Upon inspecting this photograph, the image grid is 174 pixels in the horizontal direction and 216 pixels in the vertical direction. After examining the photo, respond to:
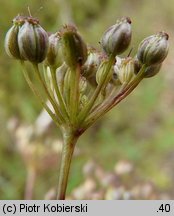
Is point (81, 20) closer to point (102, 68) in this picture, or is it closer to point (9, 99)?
point (9, 99)

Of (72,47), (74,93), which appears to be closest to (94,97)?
(74,93)

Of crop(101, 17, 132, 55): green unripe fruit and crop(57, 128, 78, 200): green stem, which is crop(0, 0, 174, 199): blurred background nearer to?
crop(57, 128, 78, 200): green stem

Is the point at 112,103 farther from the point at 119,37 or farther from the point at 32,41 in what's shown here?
the point at 32,41

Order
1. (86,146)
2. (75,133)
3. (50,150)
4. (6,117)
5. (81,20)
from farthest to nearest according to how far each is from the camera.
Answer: (81,20)
(86,146)
(6,117)
(50,150)
(75,133)

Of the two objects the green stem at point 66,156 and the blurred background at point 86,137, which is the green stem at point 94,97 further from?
the blurred background at point 86,137

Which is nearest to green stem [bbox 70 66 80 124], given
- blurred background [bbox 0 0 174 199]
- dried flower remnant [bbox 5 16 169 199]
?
dried flower remnant [bbox 5 16 169 199]

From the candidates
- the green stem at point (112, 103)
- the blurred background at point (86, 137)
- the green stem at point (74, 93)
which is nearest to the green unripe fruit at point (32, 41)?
the green stem at point (74, 93)
